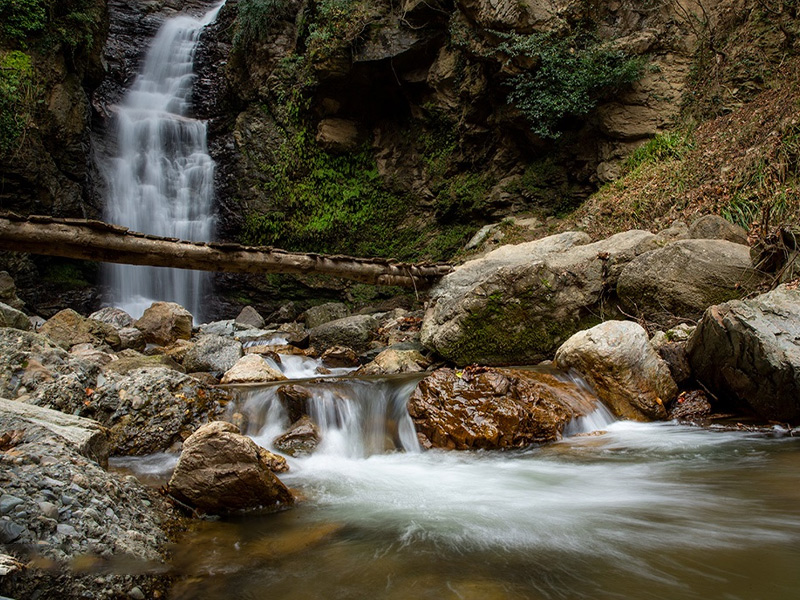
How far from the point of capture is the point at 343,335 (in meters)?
9.43

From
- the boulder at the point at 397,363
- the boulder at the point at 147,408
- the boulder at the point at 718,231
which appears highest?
the boulder at the point at 718,231

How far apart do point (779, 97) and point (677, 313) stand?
6282mm

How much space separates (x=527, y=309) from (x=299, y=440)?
12.1 feet

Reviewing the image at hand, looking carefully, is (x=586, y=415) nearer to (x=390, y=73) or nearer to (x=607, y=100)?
(x=607, y=100)

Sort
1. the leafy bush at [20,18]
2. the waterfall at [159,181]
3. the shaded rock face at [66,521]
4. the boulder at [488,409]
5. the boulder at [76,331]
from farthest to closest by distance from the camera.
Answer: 1. the waterfall at [159,181]
2. the leafy bush at [20,18]
3. the boulder at [76,331]
4. the boulder at [488,409]
5. the shaded rock face at [66,521]

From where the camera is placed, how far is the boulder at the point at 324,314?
12.1 meters

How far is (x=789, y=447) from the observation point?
138 inches

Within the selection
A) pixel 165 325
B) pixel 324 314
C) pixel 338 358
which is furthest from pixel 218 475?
pixel 324 314

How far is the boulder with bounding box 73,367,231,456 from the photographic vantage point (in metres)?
3.86

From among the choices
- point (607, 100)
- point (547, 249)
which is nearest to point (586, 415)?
point (547, 249)

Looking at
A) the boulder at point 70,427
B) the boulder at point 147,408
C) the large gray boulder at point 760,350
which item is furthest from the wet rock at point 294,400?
the large gray boulder at point 760,350

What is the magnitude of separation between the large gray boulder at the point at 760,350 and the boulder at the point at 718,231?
8.67 feet

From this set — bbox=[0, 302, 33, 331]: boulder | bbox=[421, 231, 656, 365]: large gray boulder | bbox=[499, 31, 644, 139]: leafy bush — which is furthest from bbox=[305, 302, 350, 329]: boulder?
bbox=[499, 31, 644, 139]: leafy bush

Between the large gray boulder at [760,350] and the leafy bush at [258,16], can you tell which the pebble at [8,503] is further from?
the leafy bush at [258,16]
